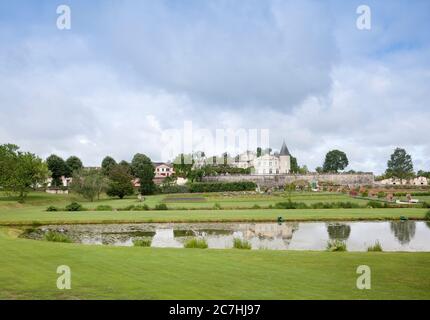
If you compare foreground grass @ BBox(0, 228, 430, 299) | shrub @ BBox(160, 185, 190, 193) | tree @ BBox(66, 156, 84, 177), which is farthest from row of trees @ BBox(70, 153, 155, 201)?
foreground grass @ BBox(0, 228, 430, 299)

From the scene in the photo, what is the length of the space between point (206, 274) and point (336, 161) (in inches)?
5863

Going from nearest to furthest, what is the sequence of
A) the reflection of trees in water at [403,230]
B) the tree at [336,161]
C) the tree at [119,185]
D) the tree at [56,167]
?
the reflection of trees in water at [403,230] < the tree at [119,185] < the tree at [56,167] < the tree at [336,161]

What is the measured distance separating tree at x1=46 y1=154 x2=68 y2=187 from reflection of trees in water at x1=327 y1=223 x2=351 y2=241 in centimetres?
8317

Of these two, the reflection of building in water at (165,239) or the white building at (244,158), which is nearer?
the reflection of building in water at (165,239)

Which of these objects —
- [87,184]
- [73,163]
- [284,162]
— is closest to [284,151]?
[284,162]

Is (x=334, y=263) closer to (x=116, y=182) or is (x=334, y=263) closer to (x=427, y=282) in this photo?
(x=427, y=282)

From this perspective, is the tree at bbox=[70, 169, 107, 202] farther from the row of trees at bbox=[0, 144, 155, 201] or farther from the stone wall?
the stone wall

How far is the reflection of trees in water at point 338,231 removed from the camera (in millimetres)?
26198

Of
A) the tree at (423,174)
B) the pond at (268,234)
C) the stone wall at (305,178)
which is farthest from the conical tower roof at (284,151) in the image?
the pond at (268,234)

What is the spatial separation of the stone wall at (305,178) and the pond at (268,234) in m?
78.3

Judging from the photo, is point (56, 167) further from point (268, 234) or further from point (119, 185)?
point (268, 234)

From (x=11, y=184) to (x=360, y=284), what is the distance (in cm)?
6218

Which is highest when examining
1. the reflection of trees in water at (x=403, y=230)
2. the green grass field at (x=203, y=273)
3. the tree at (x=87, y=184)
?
the tree at (x=87, y=184)

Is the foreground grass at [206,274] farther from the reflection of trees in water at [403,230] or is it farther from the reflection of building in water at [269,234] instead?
the reflection of trees in water at [403,230]
